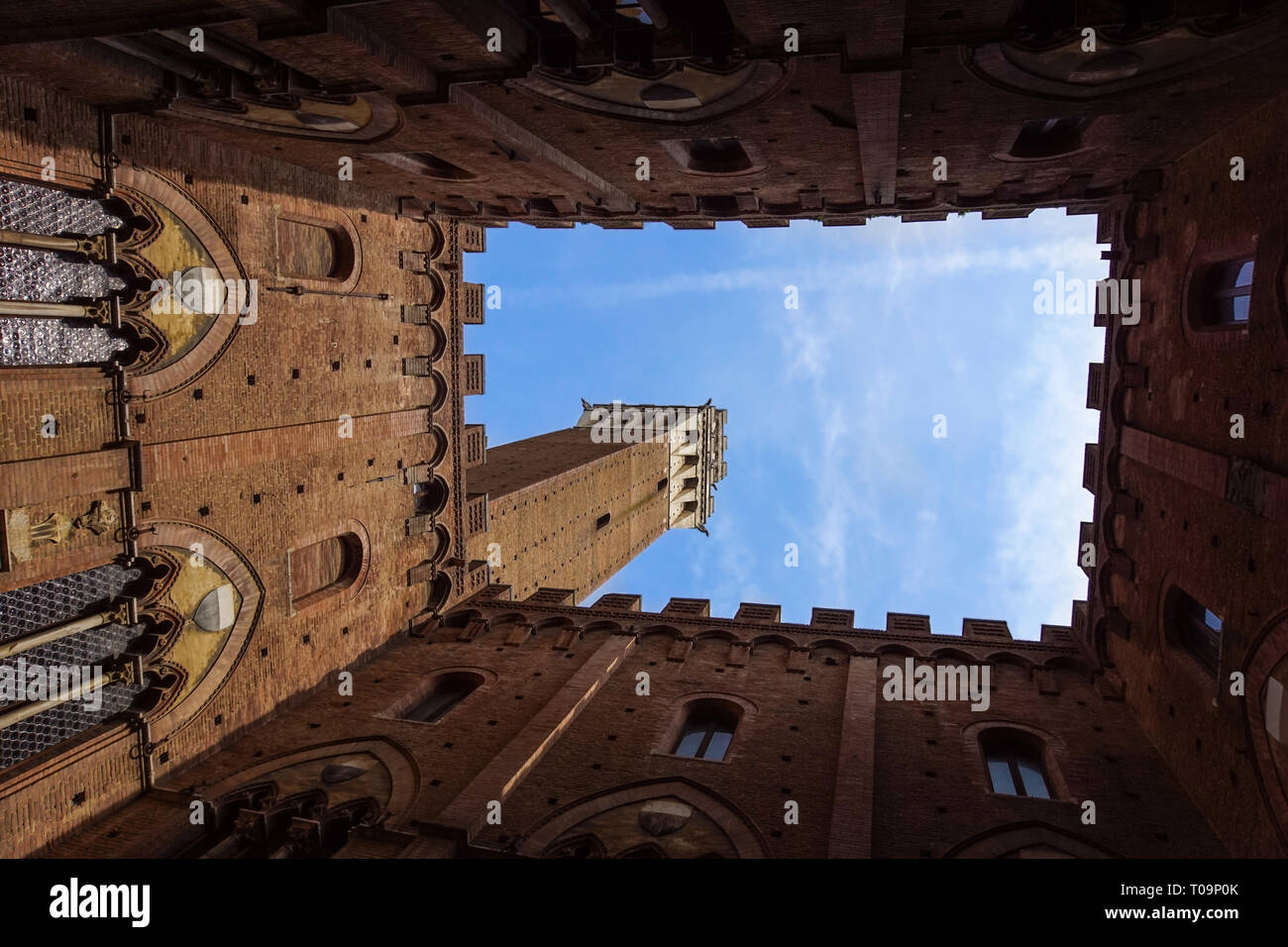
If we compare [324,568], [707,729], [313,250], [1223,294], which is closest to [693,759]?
[707,729]

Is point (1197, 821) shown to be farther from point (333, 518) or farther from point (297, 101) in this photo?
point (297, 101)

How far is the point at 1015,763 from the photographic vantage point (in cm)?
1356

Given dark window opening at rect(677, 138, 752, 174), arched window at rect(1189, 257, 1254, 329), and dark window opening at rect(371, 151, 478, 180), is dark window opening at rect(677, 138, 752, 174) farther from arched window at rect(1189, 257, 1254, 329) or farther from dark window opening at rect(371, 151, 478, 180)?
arched window at rect(1189, 257, 1254, 329)

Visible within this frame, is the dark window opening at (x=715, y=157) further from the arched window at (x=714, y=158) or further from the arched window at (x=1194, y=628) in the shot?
the arched window at (x=1194, y=628)

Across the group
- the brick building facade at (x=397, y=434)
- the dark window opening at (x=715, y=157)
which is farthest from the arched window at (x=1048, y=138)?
the dark window opening at (x=715, y=157)

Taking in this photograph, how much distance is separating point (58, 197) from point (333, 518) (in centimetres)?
755

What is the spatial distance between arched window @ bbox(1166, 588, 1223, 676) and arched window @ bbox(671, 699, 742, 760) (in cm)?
764

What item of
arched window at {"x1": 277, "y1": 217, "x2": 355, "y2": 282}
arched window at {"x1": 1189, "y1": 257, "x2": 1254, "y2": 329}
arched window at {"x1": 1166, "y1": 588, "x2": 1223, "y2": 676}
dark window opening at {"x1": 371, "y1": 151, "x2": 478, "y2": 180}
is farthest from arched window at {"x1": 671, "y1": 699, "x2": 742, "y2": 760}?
dark window opening at {"x1": 371, "y1": 151, "x2": 478, "y2": 180}

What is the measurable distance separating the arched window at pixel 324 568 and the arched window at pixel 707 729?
8.02m

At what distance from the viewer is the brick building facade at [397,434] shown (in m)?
10.4

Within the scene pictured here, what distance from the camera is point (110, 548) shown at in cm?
1191

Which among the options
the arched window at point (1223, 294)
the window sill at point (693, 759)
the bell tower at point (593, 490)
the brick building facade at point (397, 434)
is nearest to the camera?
the brick building facade at point (397, 434)

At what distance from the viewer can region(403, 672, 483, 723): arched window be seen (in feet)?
54.0

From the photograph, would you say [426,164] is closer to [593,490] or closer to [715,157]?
[715,157]
